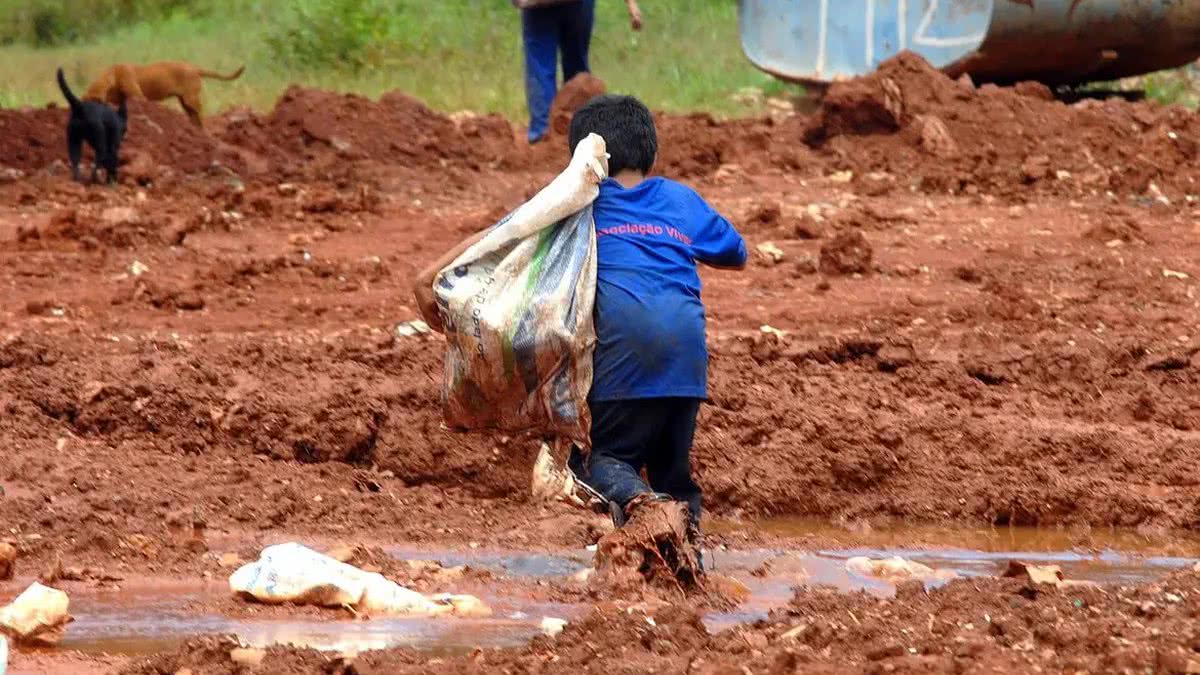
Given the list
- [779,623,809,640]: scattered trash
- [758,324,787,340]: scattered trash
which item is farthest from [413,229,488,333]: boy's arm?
[758,324,787,340]: scattered trash

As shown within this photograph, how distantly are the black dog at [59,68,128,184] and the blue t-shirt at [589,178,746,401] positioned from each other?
745 cm

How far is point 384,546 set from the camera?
216 inches

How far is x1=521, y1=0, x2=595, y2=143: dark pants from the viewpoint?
1297 centimetres

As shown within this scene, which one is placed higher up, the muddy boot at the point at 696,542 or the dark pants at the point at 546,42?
the muddy boot at the point at 696,542

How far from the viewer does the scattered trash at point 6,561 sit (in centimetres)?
479

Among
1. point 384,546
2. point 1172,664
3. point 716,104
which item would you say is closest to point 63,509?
point 384,546

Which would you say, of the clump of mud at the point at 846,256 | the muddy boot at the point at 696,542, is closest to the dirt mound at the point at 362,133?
the clump of mud at the point at 846,256

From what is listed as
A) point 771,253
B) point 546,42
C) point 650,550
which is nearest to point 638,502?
point 650,550

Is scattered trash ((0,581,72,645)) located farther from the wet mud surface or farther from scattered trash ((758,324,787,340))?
scattered trash ((758,324,787,340))

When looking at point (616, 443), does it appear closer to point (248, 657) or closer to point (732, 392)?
point (248, 657)

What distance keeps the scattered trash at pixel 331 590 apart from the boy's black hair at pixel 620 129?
1202 mm

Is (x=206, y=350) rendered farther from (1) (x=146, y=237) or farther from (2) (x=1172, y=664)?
(2) (x=1172, y=664)

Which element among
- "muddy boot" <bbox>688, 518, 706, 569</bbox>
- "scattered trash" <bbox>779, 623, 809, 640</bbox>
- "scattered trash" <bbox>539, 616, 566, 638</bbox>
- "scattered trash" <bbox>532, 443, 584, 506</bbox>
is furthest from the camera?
"scattered trash" <bbox>532, 443, 584, 506</bbox>

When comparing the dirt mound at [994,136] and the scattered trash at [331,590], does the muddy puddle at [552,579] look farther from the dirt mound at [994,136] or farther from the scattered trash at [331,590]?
the dirt mound at [994,136]
